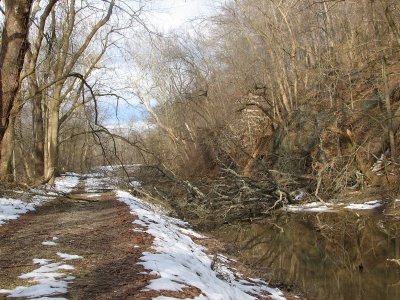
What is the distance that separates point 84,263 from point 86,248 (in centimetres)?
88

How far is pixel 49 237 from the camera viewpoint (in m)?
7.21

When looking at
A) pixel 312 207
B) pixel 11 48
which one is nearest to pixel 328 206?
pixel 312 207

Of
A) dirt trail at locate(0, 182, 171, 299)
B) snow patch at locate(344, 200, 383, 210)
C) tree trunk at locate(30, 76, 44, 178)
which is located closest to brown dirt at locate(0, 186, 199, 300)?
dirt trail at locate(0, 182, 171, 299)

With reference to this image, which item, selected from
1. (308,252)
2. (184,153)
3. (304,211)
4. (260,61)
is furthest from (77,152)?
(308,252)

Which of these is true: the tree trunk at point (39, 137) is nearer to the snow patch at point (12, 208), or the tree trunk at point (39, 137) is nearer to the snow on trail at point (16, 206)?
the snow on trail at point (16, 206)

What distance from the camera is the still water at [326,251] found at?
729cm

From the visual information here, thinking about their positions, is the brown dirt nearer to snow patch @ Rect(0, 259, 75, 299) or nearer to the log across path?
the log across path

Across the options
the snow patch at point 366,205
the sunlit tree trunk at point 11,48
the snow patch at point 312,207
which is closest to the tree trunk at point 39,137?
the snow patch at point 312,207

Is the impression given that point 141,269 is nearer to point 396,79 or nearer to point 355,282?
point 355,282

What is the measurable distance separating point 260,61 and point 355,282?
59.0ft

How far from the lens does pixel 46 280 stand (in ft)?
15.4

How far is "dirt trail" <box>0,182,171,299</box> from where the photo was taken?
464cm

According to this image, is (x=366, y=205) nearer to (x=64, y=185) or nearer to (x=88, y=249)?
(x=88, y=249)

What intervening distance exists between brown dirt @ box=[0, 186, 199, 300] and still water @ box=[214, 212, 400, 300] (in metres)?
2.97
